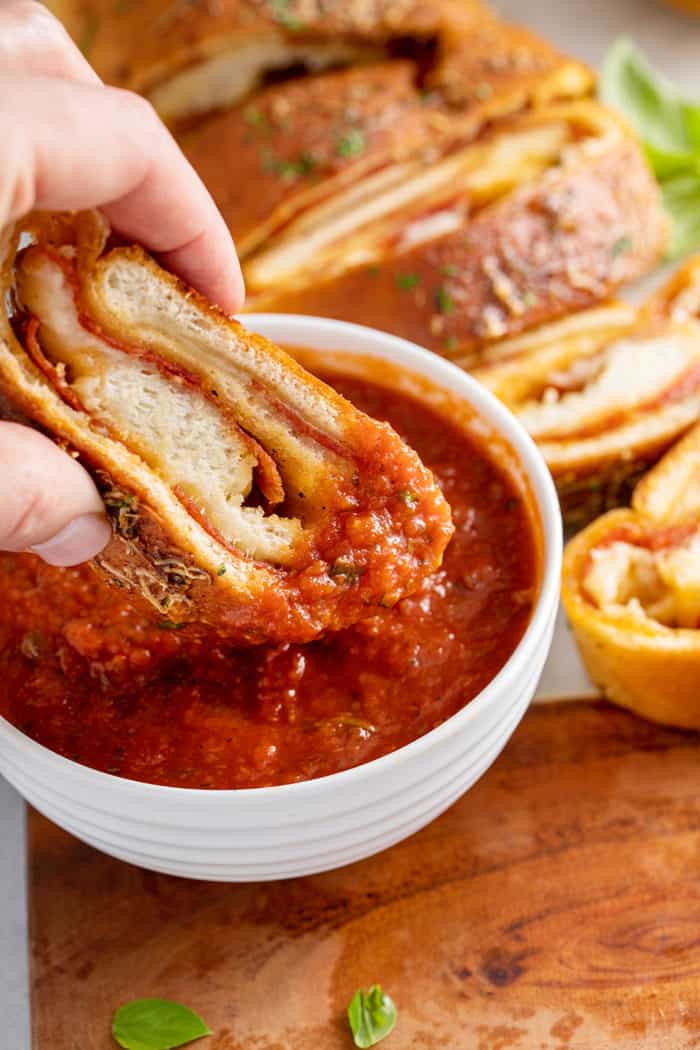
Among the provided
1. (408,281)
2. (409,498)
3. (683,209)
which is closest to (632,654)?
(409,498)

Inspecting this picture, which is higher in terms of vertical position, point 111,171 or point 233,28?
point 111,171

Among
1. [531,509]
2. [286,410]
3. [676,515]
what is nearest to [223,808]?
[286,410]

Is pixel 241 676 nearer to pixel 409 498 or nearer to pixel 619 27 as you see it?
pixel 409 498

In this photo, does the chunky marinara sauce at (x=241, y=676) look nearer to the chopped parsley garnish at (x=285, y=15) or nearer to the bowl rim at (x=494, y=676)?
the bowl rim at (x=494, y=676)

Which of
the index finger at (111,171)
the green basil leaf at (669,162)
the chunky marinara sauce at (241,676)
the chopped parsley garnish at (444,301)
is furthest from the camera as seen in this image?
the green basil leaf at (669,162)

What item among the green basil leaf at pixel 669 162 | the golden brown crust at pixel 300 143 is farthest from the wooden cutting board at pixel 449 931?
the green basil leaf at pixel 669 162

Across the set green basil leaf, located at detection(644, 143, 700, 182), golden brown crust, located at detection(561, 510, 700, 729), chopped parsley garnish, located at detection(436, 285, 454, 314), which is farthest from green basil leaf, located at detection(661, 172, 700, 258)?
golden brown crust, located at detection(561, 510, 700, 729)
